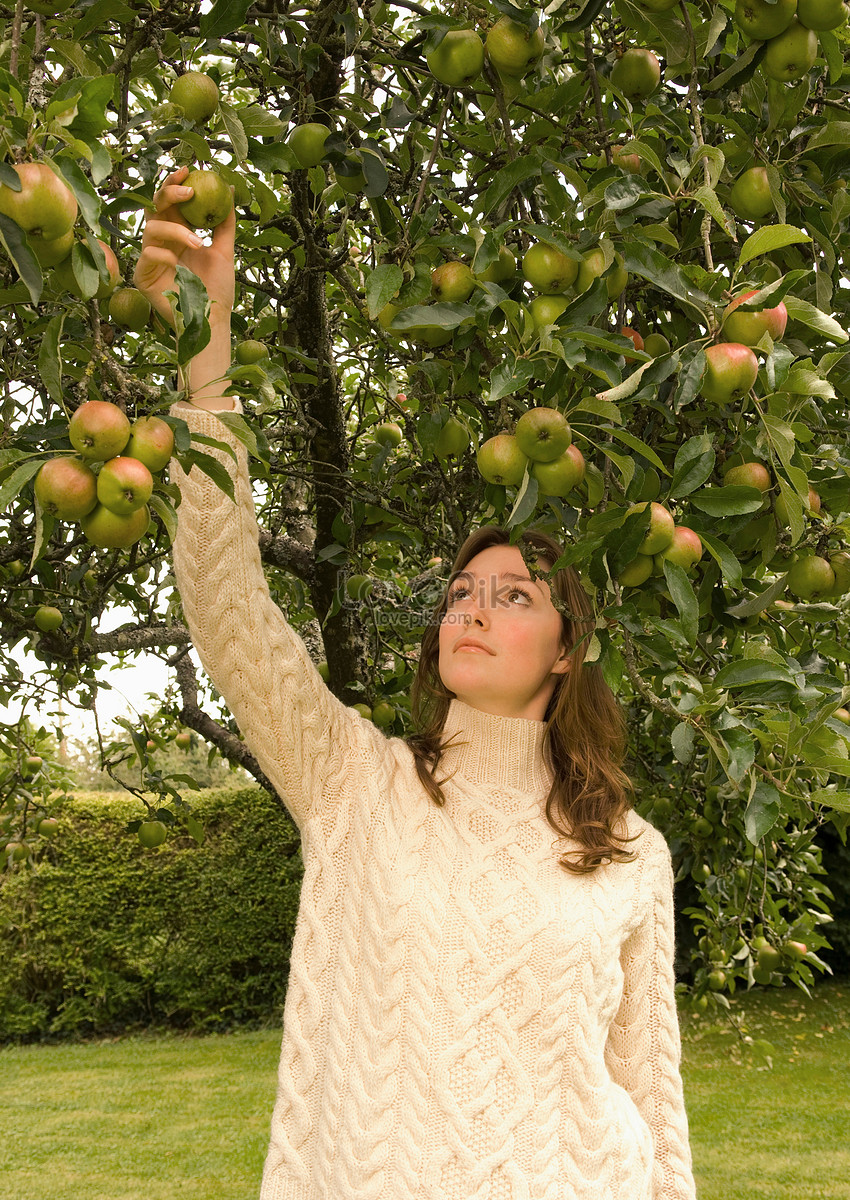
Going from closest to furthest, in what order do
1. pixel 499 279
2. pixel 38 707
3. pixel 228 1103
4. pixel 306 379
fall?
1. pixel 499 279
2. pixel 306 379
3. pixel 38 707
4. pixel 228 1103

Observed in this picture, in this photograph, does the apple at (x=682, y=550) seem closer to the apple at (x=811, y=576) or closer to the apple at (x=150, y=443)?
the apple at (x=811, y=576)

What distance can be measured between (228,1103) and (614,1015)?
526 cm

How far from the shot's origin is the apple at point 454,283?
1.30m

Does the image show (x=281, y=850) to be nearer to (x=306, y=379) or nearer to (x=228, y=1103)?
(x=228, y=1103)

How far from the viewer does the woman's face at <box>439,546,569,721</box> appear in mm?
1750

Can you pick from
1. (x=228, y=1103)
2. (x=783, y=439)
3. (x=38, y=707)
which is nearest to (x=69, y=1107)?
(x=228, y=1103)

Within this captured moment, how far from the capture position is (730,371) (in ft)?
3.71

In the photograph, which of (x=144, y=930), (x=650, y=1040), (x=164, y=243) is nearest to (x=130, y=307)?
(x=164, y=243)

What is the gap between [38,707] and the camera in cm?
361

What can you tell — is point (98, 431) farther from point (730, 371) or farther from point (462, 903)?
point (462, 903)

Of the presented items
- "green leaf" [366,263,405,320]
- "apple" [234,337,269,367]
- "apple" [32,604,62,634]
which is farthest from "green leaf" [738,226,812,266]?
"apple" [32,604,62,634]

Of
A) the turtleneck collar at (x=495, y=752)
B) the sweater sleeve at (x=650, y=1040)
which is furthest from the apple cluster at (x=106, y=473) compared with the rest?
the sweater sleeve at (x=650, y=1040)

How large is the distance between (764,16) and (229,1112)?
6280 mm

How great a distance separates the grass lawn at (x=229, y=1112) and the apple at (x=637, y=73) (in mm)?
3975
